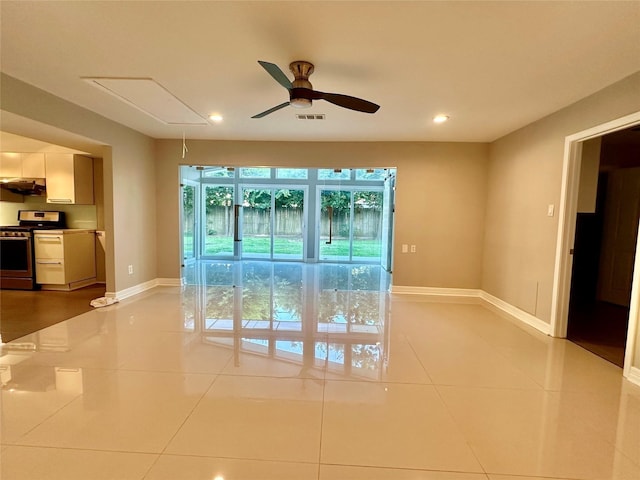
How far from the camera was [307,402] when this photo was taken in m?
2.12

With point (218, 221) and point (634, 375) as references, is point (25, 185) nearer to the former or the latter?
point (218, 221)

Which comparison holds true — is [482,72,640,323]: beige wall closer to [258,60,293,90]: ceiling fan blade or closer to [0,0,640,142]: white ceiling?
[0,0,640,142]: white ceiling

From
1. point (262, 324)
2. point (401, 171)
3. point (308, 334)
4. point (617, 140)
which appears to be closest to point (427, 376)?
point (308, 334)

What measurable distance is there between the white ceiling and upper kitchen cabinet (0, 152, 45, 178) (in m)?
2.21

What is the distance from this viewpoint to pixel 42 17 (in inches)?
82.4

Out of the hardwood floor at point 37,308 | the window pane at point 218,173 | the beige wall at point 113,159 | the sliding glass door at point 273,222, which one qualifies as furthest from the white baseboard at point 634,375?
the window pane at point 218,173

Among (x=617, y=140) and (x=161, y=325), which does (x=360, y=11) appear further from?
(x=617, y=140)

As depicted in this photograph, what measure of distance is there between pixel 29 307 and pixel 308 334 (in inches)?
148

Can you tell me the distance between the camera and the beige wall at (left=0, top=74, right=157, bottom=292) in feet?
10.5

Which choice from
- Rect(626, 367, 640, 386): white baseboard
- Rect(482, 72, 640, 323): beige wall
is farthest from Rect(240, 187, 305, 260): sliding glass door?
Rect(626, 367, 640, 386): white baseboard

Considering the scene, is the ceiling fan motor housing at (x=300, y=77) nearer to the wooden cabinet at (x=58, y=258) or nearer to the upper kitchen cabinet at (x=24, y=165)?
the wooden cabinet at (x=58, y=258)

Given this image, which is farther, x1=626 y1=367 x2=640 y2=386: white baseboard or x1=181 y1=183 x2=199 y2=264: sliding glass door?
x1=181 y1=183 x2=199 y2=264: sliding glass door

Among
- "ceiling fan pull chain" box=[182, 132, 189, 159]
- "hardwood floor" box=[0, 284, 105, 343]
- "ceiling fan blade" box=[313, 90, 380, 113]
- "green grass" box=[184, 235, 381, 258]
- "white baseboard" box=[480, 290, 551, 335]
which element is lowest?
"hardwood floor" box=[0, 284, 105, 343]

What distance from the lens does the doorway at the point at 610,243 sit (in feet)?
14.5
